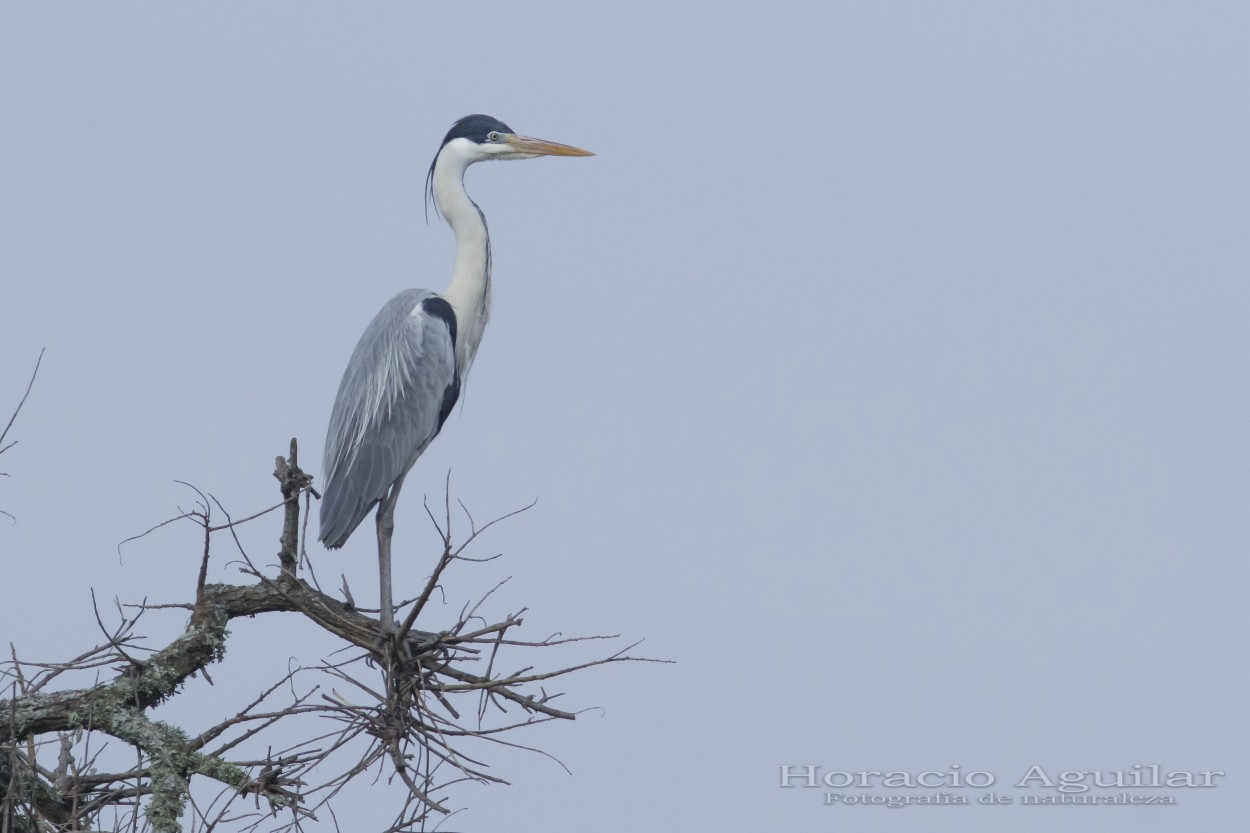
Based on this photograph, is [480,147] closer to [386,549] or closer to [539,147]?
[539,147]

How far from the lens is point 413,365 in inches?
243

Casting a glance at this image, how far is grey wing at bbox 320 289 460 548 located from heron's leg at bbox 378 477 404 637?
7 cm

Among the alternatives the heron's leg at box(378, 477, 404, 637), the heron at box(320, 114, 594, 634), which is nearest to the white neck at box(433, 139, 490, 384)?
the heron at box(320, 114, 594, 634)

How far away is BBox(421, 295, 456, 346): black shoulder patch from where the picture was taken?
250 inches

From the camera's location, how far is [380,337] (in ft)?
20.4

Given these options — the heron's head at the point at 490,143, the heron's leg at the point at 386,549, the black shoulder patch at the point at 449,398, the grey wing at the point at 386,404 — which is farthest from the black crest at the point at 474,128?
the heron's leg at the point at 386,549

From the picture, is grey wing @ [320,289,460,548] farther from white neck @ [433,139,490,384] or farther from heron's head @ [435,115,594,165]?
heron's head @ [435,115,594,165]

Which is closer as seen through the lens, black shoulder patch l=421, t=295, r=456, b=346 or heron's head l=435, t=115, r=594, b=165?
black shoulder patch l=421, t=295, r=456, b=346

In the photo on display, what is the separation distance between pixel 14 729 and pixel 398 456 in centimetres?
231

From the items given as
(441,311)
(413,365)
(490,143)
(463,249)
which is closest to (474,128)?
(490,143)

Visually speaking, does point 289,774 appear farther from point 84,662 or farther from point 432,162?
point 432,162

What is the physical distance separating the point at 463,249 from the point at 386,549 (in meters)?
1.63

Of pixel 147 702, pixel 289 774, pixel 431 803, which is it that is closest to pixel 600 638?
pixel 431 803

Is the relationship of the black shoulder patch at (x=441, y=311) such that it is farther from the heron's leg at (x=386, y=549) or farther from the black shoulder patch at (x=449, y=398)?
the heron's leg at (x=386, y=549)
